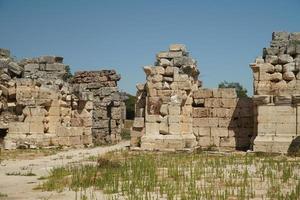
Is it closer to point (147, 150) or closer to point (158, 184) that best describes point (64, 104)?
point (147, 150)

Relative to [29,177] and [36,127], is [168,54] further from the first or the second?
[29,177]

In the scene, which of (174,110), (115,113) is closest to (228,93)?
(174,110)

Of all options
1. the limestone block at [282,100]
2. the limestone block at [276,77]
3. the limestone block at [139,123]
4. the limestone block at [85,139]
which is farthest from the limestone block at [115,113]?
the limestone block at [282,100]

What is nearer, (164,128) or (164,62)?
(164,128)

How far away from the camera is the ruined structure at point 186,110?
51.4 ft

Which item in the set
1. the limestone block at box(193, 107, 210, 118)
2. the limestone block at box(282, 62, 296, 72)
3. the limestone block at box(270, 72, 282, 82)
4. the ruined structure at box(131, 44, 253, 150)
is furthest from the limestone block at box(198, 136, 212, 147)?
the limestone block at box(282, 62, 296, 72)

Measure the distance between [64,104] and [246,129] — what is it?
7.50 metres

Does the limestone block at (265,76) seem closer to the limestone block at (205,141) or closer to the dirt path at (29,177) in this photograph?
the limestone block at (205,141)

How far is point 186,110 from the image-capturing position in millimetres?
16078

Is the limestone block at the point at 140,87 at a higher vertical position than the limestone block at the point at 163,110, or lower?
higher

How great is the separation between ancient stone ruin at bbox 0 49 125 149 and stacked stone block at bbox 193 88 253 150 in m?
5.47

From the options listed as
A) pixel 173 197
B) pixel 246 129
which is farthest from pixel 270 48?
pixel 173 197

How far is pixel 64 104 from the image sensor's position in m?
18.6

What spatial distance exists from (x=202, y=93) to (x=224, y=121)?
130cm
